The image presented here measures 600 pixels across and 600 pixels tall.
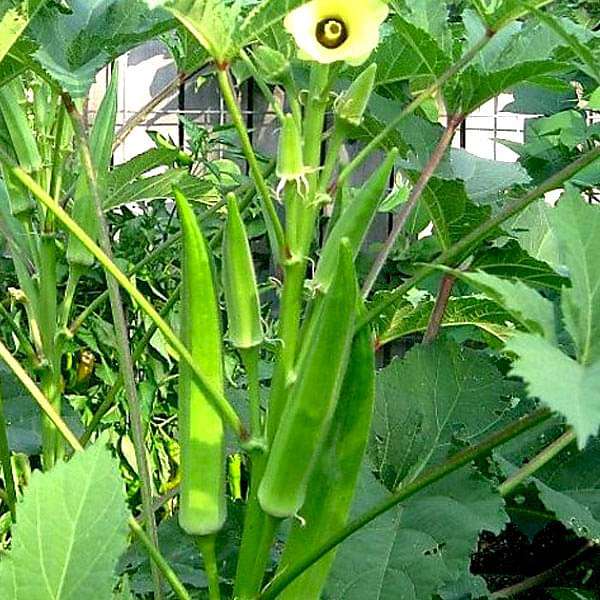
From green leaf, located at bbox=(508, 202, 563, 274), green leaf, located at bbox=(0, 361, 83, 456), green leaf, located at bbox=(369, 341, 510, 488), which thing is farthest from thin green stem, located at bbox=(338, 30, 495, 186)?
green leaf, located at bbox=(508, 202, 563, 274)

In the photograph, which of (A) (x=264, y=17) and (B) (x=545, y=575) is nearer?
(A) (x=264, y=17)

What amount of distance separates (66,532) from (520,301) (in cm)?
27

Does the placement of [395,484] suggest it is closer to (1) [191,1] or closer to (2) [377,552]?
(2) [377,552]

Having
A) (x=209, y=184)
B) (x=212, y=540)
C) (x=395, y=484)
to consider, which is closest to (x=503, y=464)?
(x=395, y=484)

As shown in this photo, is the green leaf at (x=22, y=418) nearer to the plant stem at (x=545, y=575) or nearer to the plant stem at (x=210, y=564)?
the plant stem at (x=210, y=564)

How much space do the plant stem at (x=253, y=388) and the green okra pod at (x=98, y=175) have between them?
24 centimetres

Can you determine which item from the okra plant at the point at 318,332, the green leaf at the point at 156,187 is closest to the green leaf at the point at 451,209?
the okra plant at the point at 318,332

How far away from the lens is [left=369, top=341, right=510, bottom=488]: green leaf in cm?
83

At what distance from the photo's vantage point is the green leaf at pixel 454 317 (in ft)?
2.88

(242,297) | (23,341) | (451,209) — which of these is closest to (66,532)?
(242,297)

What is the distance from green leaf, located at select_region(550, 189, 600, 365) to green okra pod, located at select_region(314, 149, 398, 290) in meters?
0.14

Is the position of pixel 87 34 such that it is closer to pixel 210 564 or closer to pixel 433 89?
pixel 433 89

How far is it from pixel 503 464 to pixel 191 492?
0.25m

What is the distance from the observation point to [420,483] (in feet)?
1.85
